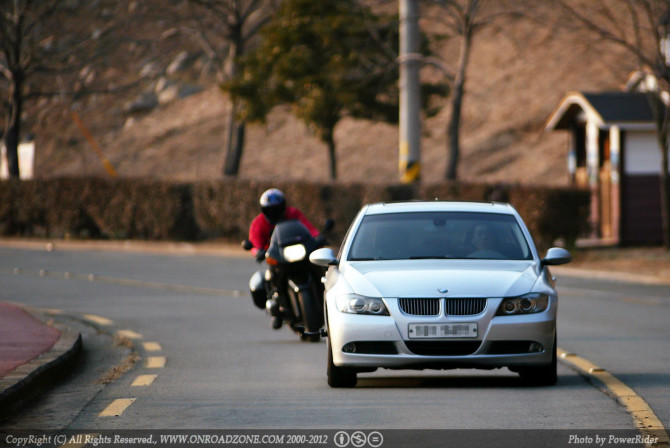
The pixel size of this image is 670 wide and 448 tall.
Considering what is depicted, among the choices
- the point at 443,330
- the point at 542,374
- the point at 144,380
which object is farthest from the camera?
the point at 144,380

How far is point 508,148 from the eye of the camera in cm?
7269

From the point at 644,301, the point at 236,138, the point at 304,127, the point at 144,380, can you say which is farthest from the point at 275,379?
the point at 304,127

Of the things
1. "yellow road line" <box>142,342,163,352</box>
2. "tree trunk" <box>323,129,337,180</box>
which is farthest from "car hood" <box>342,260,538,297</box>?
"tree trunk" <box>323,129,337,180</box>

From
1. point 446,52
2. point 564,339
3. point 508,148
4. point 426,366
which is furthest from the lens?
point 446,52

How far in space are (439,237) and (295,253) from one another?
2.36m

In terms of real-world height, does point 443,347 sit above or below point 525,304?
below

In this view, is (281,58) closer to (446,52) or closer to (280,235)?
(280,235)

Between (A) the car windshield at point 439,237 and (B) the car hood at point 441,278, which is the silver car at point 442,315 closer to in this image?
(B) the car hood at point 441,278

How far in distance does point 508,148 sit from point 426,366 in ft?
209

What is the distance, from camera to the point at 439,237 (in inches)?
440

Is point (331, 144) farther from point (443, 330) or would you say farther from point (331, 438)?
point (331, 438)

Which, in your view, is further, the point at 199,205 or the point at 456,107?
the point at 199,205

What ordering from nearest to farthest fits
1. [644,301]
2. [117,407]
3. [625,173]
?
[117,407], [644,301], [625,173]

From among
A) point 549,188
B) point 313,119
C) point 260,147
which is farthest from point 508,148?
point 549,188
